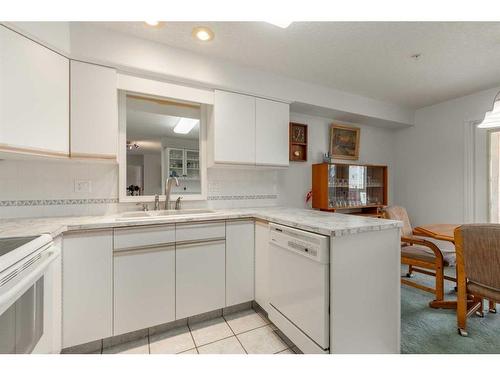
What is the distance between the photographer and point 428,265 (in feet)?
7.06

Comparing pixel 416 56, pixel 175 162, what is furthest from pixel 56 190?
pixel 416 56

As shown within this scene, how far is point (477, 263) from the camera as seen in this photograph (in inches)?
61.9

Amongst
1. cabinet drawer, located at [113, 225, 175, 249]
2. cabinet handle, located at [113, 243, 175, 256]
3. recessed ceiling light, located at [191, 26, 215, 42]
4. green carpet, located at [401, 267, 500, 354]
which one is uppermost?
recessed ceiling light, located at [191, 26, 215, 42]

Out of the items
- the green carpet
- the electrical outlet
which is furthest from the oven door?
the green carpet

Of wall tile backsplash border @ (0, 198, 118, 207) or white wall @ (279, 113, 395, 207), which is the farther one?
white wall @ (279, 113, 395, 207)

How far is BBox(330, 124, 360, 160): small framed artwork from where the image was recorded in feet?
10.9

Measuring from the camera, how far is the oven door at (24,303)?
0.85 meters

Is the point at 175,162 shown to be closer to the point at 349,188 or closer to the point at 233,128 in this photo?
A: the point at 233,128

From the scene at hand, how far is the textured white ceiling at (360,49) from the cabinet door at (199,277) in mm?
1752

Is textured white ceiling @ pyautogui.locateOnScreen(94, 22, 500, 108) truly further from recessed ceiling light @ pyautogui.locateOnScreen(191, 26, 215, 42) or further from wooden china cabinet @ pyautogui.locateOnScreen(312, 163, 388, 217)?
wooden china cabinet @ pyautogui.locateOnScreen(312, 163, 388, 217)

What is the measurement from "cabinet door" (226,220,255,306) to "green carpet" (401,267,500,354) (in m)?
1.22

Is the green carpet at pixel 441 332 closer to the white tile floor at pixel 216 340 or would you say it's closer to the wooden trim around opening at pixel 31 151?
the white tile floor at pixel 216 340

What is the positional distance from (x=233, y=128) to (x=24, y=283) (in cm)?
187
